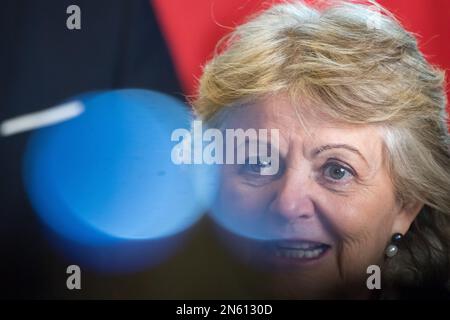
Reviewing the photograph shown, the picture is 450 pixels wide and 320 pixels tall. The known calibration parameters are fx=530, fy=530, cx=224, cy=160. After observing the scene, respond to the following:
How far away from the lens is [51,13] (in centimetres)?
147

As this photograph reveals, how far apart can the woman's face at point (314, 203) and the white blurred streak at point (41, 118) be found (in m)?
0.42

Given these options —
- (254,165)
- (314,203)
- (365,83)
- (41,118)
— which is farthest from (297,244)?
(41,118)

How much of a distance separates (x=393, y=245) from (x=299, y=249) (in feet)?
0.82

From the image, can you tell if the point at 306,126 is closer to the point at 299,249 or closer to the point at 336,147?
the point at 336,147

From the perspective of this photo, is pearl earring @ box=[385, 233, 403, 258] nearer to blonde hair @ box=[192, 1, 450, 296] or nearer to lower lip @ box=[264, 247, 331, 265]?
blonde hair @ box=[192, 1, 450, 296]

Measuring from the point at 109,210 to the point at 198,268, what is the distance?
0.29m

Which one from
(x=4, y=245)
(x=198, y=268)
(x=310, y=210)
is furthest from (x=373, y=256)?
(x=4, y=245)

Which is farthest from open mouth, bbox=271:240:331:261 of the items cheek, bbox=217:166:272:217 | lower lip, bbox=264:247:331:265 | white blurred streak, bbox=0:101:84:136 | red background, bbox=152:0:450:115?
white blurred streak, bbox=0:101:84:136

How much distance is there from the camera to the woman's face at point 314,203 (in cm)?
136

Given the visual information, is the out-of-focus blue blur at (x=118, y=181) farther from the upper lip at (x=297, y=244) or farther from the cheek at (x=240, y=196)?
the upper lip at (x=297, y=244)

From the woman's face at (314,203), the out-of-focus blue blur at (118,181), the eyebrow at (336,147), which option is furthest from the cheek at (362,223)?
the out-of-focus blue blur at (118,181)

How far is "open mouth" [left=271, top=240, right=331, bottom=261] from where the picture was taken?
4.56ft

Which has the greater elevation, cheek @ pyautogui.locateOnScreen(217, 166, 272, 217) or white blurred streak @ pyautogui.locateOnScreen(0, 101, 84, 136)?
white blurred streak @ pyautogui.locateOnScreen(0, 101, 84, 136)

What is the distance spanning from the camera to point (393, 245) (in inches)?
55.3
